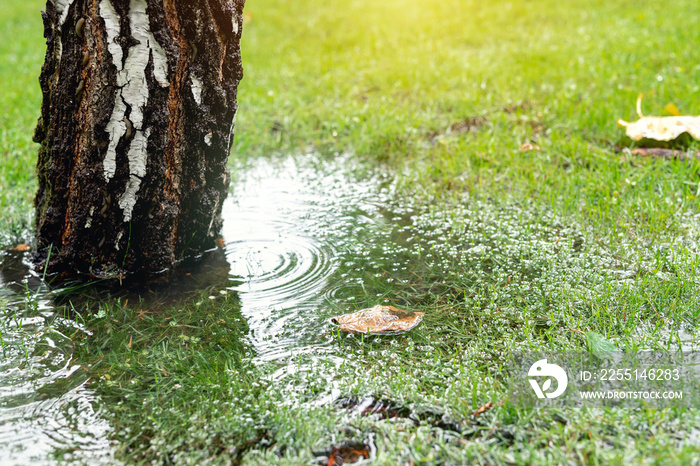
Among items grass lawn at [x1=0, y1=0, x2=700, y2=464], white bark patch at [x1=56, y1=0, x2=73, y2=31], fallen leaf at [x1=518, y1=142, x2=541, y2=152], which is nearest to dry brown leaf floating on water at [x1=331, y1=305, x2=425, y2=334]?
grass lawn at [x1=0, y1=0, x2=700, y2=464]

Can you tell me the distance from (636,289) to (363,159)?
2.31 meters

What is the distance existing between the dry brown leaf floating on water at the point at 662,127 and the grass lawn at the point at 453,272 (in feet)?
0.75

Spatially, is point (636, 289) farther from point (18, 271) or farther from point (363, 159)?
point (18, 271)

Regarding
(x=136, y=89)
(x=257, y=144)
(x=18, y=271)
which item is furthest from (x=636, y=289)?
(x=257, y=144)

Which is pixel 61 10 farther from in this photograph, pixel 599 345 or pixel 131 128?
pixel 599 345

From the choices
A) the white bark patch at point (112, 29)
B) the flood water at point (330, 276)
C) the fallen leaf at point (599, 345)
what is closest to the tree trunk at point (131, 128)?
the white bark patch at point (112, 29)

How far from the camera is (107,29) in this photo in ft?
7.22

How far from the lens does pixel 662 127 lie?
12.3 feet

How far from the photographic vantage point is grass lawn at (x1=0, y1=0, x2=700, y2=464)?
1655mm

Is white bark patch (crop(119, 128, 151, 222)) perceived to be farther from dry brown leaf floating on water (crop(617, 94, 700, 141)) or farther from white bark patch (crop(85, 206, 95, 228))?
dry brown leaf floating on water (crop(617, 94, 700, 141))

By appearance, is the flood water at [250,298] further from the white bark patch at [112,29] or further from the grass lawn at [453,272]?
the white bark patch at [112,29]

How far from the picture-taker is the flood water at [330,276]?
181 centimetres

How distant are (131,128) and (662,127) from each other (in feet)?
11.1

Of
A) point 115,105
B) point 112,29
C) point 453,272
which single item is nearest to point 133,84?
point 115,105
